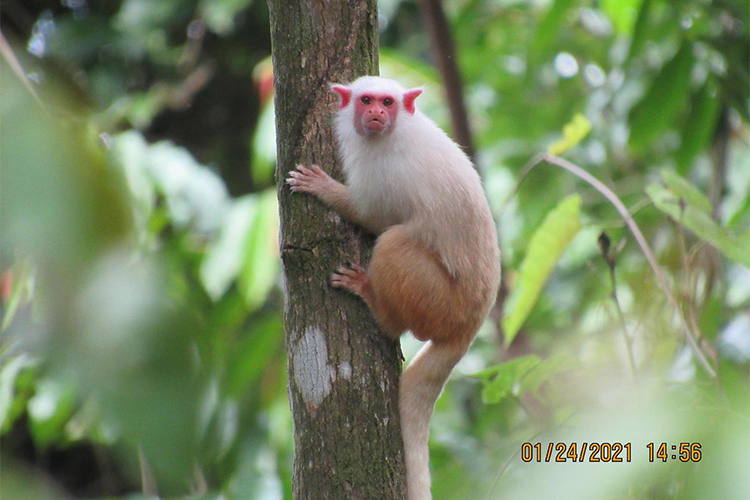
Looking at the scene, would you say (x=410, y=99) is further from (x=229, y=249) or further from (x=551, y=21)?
(x=229, y=249)

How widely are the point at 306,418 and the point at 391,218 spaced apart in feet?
3.39

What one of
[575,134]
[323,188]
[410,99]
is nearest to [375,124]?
[410,99]

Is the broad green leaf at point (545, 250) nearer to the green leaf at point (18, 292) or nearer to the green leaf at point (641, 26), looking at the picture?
the green leaf at point (641, 26)

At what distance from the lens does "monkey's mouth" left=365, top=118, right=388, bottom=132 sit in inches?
122

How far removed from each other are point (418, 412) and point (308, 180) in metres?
0.87

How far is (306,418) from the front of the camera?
2238 millimetres

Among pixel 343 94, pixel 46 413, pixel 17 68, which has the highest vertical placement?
pixel 17 68

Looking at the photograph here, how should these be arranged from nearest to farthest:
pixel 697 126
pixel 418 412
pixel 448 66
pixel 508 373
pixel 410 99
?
pixel 418 412, pixel 508 373, pixel 410 99, pixel 697 126, pixel 448 66

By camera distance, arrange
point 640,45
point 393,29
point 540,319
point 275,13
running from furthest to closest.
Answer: point 393,29
point 540,319
point 640,45
point 275,13

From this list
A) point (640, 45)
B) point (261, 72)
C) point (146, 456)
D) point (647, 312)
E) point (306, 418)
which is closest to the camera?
point (146, 456)

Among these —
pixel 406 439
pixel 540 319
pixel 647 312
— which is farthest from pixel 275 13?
pixel 540 319

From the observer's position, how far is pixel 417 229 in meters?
3.03

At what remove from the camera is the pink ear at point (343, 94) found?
2592 millimetres

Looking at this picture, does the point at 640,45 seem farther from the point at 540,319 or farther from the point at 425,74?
the point at 540,319
